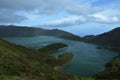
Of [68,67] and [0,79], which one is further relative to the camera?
[68,67]

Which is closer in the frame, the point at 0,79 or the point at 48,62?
the point at 0,79

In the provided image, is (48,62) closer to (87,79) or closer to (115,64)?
(115,64)

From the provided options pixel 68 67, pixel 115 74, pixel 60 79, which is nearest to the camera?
pixel 60 79

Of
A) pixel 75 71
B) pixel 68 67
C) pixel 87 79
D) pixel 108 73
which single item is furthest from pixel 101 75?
pixel 87 79

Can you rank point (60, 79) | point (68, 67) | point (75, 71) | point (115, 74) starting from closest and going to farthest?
1. point (60, 79)
2. point (115, 74)
3. point (75, 71)
4. point (68, 67)

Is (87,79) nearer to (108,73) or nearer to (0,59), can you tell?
(0,59)

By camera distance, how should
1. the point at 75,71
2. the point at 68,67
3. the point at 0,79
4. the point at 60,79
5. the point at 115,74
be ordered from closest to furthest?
the point at 0,79, the point at 60,79, the point at 115,74, the point at 75,71, the point at 68,67

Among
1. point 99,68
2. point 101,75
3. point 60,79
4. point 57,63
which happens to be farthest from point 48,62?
point 60,79

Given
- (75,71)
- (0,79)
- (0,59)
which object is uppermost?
(0,79)

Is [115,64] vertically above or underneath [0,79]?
underneath
